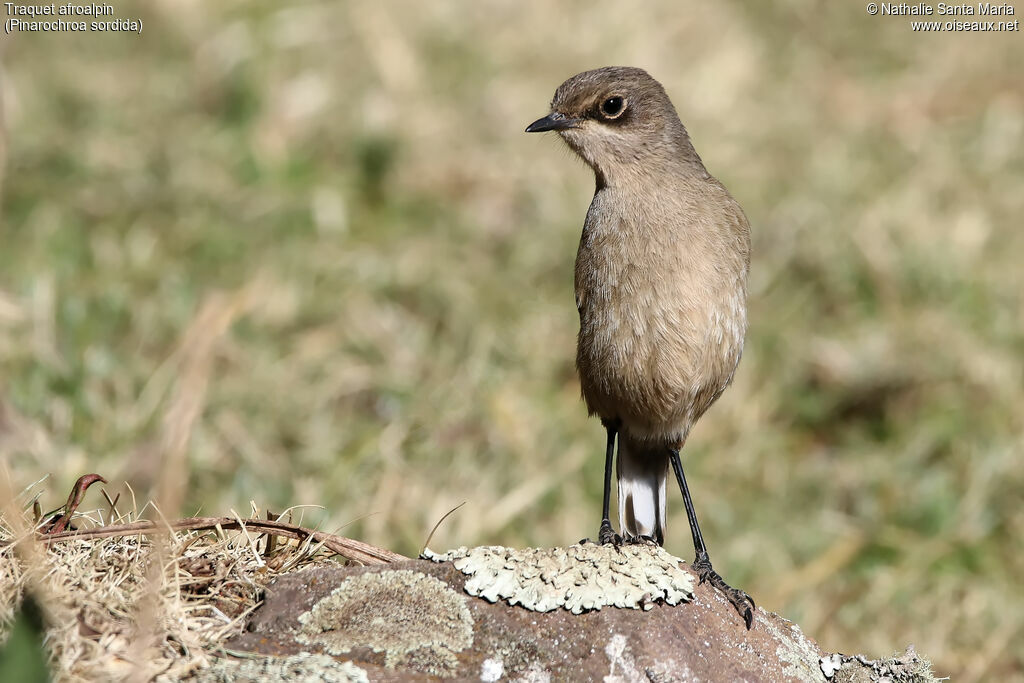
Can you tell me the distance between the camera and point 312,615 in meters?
3.08

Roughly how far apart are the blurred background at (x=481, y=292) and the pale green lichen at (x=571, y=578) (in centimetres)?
147

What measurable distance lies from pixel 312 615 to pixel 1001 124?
919cm

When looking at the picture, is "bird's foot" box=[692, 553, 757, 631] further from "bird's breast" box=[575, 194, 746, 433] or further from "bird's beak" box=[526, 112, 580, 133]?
"bird's beak" box=[526, 112, 580, 133]

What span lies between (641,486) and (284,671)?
2309mm

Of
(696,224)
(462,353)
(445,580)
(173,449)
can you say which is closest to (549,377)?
(462,353)

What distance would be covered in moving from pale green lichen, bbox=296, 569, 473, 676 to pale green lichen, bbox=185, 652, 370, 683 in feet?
0.32

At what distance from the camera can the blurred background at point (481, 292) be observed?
6082 mm

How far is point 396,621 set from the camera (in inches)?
123

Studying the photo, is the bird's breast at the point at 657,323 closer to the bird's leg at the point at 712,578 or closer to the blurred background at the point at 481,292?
the bird's leg at the point at 712,578

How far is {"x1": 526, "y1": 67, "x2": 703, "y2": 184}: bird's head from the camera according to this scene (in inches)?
186

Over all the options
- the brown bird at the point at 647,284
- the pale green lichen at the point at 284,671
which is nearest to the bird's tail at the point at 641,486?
the brown bird at the point at 647,284

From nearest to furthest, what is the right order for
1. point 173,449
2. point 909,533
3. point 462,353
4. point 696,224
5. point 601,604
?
point 173,449, point 601,604, point 696,224, point 909,533, point 462,353

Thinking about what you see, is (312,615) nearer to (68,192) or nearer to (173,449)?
(173,449)

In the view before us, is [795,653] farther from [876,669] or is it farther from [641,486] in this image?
[641,486]
